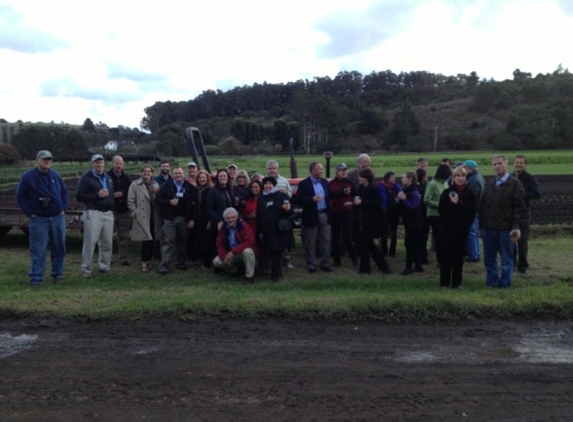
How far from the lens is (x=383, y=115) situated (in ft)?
283

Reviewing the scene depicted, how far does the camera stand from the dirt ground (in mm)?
4703

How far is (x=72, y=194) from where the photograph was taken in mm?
15977

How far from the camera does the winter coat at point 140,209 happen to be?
10.3 m

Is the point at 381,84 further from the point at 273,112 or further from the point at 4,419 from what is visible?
the point at 4,419

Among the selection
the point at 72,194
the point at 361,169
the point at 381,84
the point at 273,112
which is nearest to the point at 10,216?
the point at 72,194

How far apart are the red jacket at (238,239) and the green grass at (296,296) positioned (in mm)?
531

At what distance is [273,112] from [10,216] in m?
93.0

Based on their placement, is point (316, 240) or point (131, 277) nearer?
point (131, 277)

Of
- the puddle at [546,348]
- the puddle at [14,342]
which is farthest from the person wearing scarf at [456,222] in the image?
the puddle at [14,342]

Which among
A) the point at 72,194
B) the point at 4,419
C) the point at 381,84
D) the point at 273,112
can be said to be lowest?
the point at 4,419

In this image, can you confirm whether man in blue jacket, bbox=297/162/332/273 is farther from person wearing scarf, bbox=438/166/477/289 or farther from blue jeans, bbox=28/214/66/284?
blue jeans, bbox=28/214/66/284

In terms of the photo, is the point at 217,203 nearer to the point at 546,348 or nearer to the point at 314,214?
the point at 314,214

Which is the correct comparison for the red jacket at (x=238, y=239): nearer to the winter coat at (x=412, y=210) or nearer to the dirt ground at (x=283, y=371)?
the dirt ground at (x=283, y=371)

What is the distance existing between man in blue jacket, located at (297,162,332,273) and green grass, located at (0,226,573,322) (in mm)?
354
